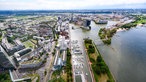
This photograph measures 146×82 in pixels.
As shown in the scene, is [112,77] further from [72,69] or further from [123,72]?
[72,69]

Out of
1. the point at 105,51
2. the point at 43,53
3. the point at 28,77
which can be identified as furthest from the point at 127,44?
the point at 28,77

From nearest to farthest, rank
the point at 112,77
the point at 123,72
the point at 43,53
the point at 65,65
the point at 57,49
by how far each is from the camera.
A: the point at 112,77 → the point at 123,72 → the point at 65,65 → the point at 43,53 → the point at 57,49

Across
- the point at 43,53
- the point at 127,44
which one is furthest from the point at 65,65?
the point at 127,44

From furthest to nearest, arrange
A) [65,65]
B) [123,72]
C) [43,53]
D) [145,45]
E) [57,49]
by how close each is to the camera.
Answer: [145,45] < [57,49] < [43,53] < [65,65] < [123,72]

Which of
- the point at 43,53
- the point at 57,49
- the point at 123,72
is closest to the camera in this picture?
the point at 123,72

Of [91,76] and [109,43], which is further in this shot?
[109,43]

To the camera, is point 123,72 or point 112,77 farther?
point 123,72

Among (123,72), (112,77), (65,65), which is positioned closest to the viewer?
(112,77)

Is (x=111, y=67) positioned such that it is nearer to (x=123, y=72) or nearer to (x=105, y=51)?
(x=123, y=72)
